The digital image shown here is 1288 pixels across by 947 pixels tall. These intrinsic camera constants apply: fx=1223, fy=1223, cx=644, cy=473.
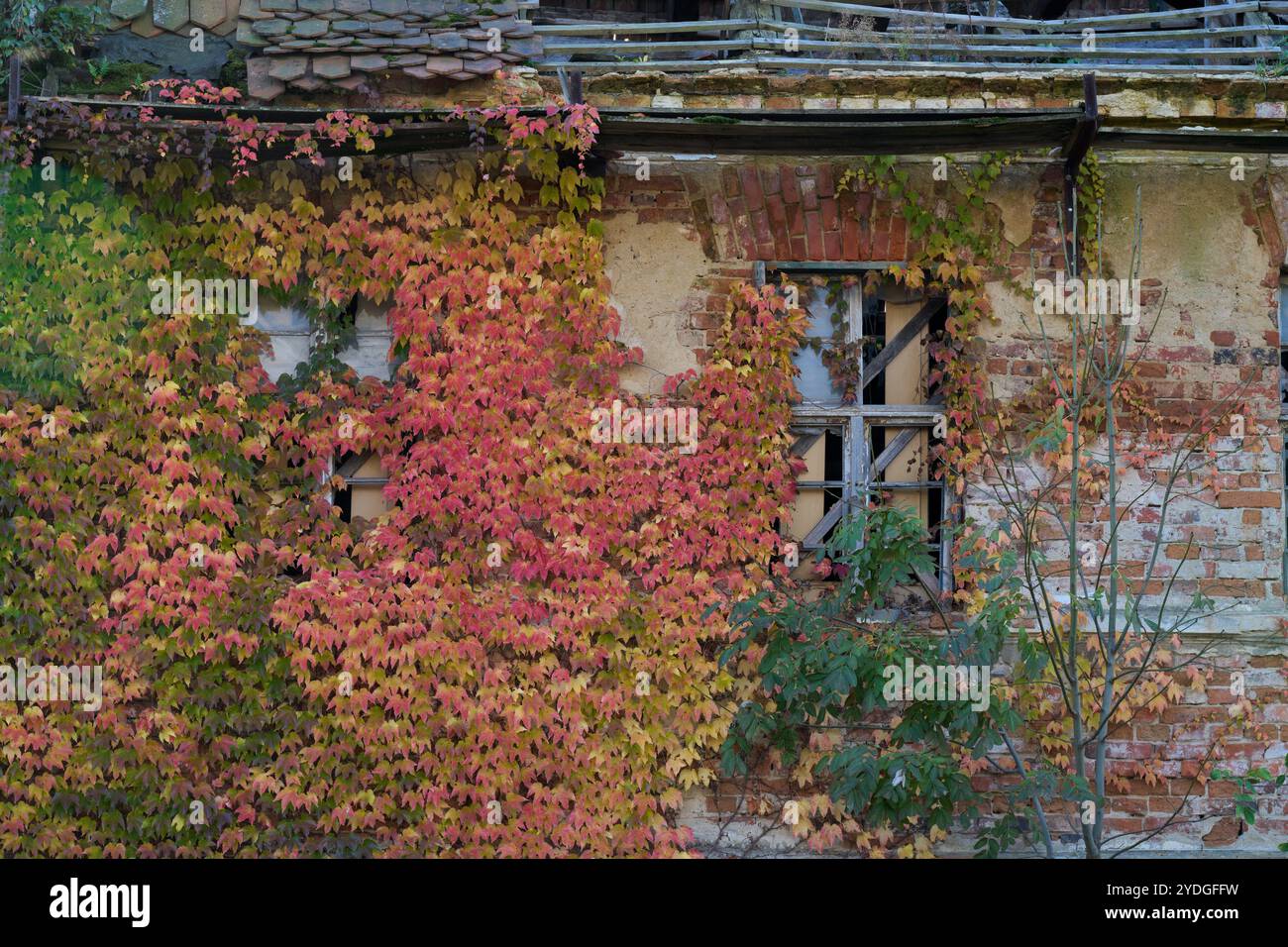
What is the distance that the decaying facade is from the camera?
600 centimetres

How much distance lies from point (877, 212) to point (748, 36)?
1174 mm

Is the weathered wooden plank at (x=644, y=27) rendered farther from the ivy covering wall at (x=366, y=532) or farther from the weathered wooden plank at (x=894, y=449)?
the weathered wooden plank at (x=894, y=449)

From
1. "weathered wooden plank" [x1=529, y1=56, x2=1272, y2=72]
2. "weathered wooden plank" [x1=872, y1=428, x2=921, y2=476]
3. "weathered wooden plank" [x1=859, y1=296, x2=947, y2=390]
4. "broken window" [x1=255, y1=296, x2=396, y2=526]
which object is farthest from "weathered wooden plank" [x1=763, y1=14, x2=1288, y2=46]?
"broken window" [x1=255, y1=296, x2=396, y2=526]

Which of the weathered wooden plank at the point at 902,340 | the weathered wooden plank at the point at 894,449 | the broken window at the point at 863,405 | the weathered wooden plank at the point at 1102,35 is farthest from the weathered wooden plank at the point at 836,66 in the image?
the weathered wooden plank at the point at 894,449

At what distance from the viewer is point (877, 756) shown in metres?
5.18

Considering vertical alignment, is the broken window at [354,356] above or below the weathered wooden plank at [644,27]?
below

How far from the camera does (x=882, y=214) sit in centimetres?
615

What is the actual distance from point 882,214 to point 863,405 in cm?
97

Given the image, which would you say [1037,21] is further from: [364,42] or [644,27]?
[364,42]

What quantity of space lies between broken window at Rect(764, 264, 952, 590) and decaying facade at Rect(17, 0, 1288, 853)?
0.01 metres

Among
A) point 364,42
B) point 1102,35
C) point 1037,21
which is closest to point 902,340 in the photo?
point 1037,21

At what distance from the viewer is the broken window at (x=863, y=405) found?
612 centimetres

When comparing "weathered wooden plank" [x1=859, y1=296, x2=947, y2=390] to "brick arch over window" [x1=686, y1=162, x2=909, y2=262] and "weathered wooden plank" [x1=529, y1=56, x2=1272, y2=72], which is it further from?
"weathered wooden plank" [x1=529, y1=56, x2=1272, y2=72]

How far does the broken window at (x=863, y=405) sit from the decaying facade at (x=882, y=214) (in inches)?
0.5
